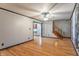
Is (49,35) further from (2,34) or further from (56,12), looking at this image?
(2,34)

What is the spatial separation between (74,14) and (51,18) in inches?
30.9

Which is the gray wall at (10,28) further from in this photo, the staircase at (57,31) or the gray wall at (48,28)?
the staircase at (57,31)

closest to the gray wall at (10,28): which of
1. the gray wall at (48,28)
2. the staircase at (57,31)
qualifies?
the gray wall at (48,28)

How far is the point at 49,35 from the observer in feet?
8.24

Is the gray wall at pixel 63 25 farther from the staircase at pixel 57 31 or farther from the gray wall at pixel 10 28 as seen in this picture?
the gray wall at pixel 10 28

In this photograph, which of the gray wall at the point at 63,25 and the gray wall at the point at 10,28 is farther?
the gray wall at the point at 10,28

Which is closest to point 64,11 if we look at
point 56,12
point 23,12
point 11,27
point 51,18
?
point 56,12

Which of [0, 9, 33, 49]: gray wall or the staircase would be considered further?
[0, 9, 33, 49]: gray wall

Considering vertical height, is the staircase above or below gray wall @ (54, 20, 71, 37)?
below

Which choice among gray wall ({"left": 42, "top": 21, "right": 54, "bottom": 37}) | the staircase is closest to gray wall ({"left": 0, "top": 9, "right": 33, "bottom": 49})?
gray wall ({"left": 42, "top": 21, "right": 54, "bottom": 37})

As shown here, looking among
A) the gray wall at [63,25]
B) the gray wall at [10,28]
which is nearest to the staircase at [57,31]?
the gray wall at [63,25]

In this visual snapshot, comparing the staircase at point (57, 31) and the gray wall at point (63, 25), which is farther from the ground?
the gray wall at point (63, 25)

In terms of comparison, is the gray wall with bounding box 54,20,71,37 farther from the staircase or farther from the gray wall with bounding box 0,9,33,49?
the gray wall with bounding box 0,9,33,49

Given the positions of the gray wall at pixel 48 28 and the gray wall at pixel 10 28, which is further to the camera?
the gray wall at pixel 10 28
